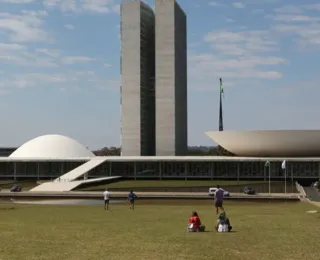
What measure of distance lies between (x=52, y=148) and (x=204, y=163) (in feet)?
79.7

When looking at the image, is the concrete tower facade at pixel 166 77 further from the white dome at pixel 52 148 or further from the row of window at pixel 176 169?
the white dome at pixel 52 148

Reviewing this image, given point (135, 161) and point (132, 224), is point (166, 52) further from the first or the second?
point (132, 224)

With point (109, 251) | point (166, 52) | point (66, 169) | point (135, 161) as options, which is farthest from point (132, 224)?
point (166, 52)

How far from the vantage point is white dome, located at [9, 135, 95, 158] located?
7819cm

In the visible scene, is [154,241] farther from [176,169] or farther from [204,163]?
[176,169]

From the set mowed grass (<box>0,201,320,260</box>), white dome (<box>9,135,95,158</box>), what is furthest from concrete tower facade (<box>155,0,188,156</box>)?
mowed grass (<box>0,201,320,260</box>)

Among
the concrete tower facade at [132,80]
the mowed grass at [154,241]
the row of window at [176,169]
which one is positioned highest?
the concrete tower facade at [132,80]

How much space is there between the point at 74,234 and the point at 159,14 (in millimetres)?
66583

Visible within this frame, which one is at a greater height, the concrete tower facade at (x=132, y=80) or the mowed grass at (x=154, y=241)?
the concrete tower facade at (x=132, y=80)

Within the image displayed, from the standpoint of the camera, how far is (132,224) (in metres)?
19.9

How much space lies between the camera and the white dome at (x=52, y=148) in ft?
257

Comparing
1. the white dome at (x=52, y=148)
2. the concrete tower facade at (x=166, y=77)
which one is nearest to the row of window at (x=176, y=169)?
the white dome at (x=52, y=148)

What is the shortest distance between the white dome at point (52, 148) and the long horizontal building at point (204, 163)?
148 millimetres

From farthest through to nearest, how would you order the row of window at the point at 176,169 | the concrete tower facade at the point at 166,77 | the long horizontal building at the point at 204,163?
the concrete tower facade at the point at 166,77 < the row of window at the point at 176,169 < the long horizontal building at the point at 204,163
